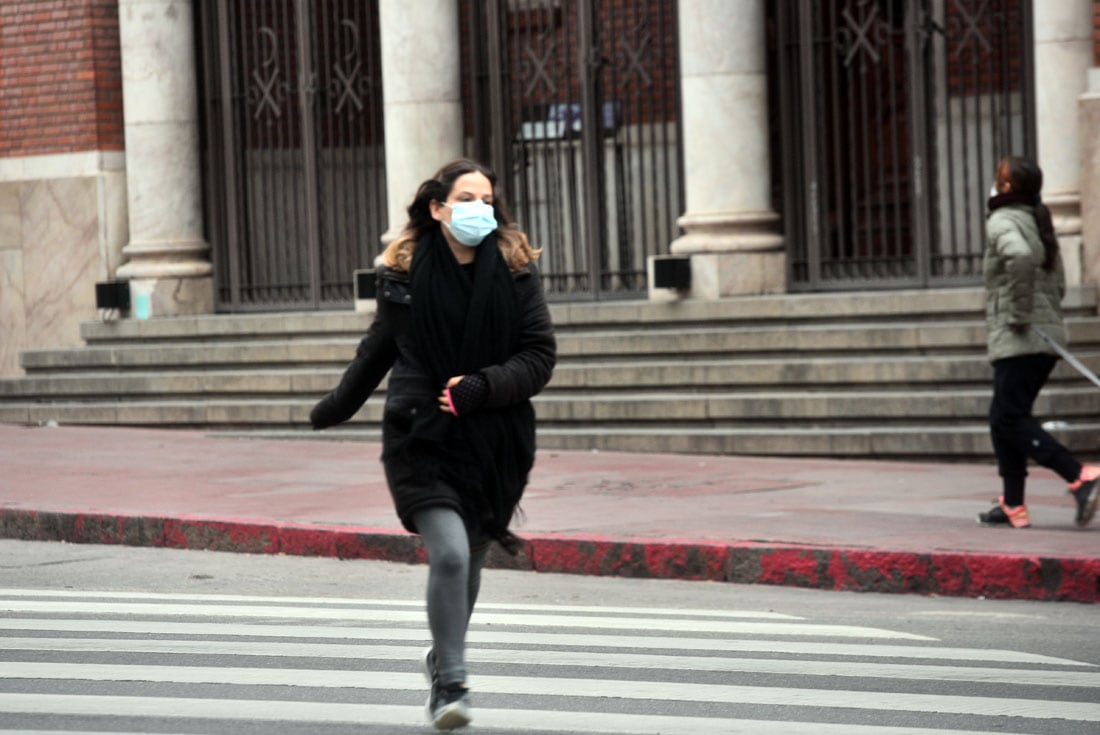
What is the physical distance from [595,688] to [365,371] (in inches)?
49.7

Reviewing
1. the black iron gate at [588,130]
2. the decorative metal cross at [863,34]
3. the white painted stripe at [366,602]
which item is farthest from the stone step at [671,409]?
the white painted stripe at [366,602]

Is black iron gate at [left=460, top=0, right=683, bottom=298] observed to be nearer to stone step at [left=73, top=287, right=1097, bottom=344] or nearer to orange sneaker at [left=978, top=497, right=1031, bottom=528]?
stone step at [left=73, top=287, right=1097, bottom=344]

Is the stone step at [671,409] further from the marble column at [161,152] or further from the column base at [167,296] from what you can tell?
the marble column at [161,152]

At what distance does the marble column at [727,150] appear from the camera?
51.7ft

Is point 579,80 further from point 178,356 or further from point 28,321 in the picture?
point 28,321

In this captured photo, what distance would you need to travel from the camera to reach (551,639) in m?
7.77

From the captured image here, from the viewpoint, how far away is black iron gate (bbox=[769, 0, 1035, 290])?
606 inches

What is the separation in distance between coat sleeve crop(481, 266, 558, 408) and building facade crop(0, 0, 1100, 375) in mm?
9009

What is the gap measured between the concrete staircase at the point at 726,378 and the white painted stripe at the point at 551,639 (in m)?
6.46

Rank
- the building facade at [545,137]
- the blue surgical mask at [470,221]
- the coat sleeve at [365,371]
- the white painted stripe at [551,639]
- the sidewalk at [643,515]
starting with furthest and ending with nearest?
the building facade at [545,137]
the sidewalk at [643,515]
the white painted stripe at [551,639]
the coat sleeve at [365,371]
the blue surgical mask at [470,221]

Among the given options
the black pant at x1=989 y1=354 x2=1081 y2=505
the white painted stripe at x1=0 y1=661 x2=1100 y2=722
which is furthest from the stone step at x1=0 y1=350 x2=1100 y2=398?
the white painted stripe at x1=0 y1=661 x2=1100 y2=722

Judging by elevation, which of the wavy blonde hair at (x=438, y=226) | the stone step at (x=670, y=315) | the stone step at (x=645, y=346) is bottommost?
the stone step at (x=645, y=346)

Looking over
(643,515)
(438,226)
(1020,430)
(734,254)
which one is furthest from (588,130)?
(438,226)

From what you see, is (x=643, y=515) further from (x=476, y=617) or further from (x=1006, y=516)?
(x=476, y=617)
